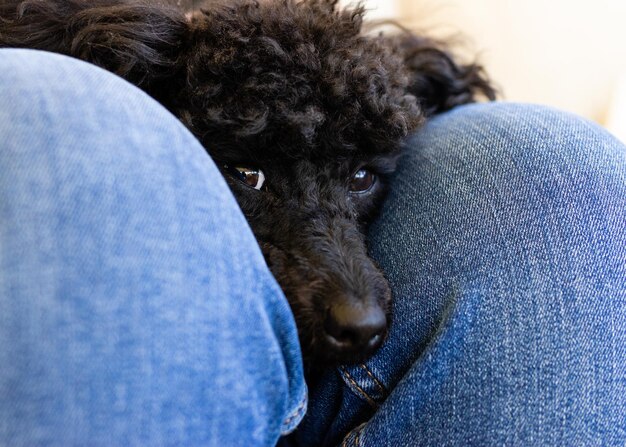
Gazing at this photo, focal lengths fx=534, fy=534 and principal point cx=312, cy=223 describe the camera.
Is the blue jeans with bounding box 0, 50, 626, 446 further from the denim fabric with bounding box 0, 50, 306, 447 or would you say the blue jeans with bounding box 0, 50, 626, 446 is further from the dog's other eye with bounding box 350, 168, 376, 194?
the dog's other eye with bounding box 350, 168, 376, 194

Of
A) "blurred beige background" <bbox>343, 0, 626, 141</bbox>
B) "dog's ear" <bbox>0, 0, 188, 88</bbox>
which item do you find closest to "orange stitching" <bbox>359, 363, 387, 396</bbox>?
"dog's ear" <bbox>0, 0, 188, 88</bbox>

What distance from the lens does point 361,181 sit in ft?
3.68

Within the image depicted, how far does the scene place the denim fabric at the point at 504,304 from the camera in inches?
28.0

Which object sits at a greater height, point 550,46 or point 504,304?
point 550,46

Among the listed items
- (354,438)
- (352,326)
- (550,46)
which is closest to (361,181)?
(352,326)

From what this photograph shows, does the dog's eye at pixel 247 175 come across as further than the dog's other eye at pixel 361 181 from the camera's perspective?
No

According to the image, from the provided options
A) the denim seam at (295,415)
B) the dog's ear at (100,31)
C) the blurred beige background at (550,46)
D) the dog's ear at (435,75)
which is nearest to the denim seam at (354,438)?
the denim seam at (295,415)

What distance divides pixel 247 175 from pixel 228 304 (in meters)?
0.42

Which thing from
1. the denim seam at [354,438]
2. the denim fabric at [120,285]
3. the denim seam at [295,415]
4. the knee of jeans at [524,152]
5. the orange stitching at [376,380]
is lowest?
the denim seam at [354,438]

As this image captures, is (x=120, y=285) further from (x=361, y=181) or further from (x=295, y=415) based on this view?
(x=361, y=181)

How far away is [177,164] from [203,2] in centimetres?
66

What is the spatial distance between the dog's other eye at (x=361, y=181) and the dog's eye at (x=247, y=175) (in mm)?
209

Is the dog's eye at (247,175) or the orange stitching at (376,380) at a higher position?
the dog's eye at (247,175)

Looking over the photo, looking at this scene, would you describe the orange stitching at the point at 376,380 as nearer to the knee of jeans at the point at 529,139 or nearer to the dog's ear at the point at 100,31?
the knee of jeans at the point at 529,139
